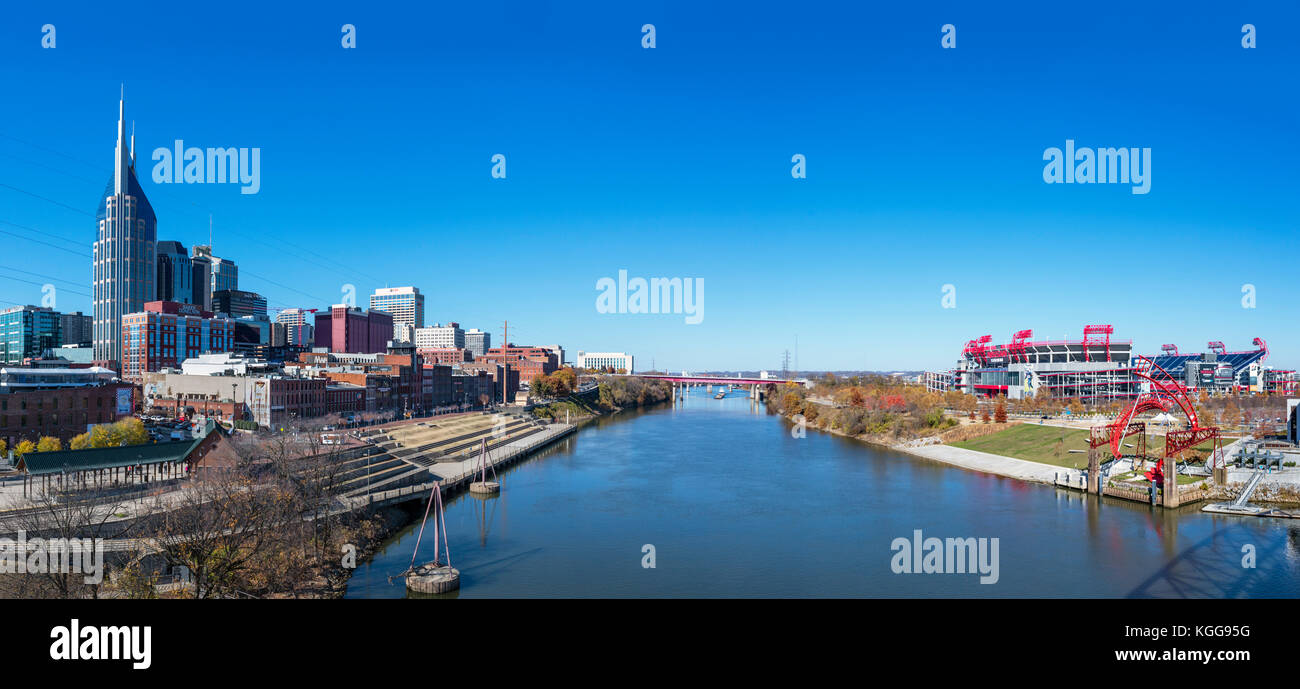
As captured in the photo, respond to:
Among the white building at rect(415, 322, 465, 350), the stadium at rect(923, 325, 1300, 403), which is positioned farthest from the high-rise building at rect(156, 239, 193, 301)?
the stadium at rect(923, 325, 1300, 403)

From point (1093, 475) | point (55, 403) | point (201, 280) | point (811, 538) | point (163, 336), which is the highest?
point (201, 280)

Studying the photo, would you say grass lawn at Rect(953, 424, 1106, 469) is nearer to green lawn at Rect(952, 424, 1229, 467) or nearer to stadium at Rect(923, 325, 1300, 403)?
green lawn at Rect(952, 424, 1229, 467)

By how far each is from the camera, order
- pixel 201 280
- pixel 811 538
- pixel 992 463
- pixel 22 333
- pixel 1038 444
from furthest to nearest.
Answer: pixel 201 280 → pixel 22 333 → pixel 1038 444 → pixel 992 463 → pixel 811 538

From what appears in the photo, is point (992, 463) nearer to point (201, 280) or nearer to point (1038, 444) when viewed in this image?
point (1038, 444)

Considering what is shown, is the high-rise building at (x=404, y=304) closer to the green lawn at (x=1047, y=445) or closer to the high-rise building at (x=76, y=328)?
the high-rise building at (x=76, y=328)

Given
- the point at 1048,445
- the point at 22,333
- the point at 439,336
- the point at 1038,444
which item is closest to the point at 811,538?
the point at 1048,445

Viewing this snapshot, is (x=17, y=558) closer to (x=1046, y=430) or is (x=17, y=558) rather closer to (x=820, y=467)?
(x=820, y=467)
